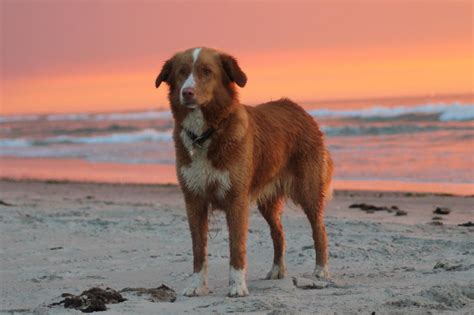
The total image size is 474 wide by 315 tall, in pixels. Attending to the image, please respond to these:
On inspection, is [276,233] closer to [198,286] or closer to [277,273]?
[277,273]

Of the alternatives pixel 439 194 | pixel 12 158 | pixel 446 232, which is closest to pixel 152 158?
pixel 12 158

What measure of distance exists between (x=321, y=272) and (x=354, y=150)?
15.3m

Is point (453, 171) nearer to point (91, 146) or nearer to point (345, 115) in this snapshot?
point (91, 146)

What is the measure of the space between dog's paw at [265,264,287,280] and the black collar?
1733mm

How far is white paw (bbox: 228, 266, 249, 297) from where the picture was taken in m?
6.72

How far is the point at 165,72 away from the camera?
682cm

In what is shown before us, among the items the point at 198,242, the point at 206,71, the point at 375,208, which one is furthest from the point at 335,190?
the point at 206,71

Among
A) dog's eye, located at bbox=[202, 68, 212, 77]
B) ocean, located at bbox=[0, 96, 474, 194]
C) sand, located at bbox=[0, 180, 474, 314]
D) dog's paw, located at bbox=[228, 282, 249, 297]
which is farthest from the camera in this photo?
ocean, located at bbox=[0, 96, 474, 194]

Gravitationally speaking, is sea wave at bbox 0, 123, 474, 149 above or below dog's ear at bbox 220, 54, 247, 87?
below

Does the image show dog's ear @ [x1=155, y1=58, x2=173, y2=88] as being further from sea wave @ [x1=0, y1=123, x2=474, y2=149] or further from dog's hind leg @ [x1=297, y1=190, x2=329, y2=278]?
sea wave @ [x1=0, y1=123, x2=474, y2=149]

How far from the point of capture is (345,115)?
39.8 m

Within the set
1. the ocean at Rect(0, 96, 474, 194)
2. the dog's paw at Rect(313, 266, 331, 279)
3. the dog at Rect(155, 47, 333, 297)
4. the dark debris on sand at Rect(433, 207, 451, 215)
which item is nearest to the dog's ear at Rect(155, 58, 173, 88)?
the dog at Rect(155, 47, 333, 297)

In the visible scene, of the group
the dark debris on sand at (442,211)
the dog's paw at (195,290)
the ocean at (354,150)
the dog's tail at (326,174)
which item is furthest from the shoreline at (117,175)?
the dog's paw at (195,290)

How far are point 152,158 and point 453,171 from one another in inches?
413
